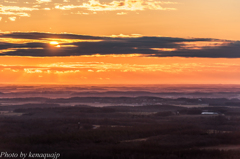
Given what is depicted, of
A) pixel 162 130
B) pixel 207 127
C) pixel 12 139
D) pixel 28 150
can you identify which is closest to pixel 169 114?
pixel 207 127

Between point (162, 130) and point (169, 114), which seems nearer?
point (162, 130)

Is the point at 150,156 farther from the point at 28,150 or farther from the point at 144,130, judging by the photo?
the point at 144,130

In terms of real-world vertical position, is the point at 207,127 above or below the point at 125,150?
below

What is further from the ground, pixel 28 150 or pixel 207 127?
pixel 28 150

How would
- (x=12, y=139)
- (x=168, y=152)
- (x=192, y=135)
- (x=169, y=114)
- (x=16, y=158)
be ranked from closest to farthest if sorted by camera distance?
(x=16, y=158)
(x=168, y=152)
(x=12, y=139)
(x=192, y=135)
(x=169, y=114)

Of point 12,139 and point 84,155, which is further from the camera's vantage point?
point 12,139

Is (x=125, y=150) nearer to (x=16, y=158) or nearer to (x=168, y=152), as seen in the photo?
(x=168, y=152)

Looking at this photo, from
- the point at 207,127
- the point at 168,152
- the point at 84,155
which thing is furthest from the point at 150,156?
the point at 207,127

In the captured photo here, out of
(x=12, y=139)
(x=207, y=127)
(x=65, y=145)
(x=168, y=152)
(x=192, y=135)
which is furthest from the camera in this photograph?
(x=207, y=127)

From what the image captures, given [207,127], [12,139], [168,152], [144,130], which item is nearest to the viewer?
[168,152]

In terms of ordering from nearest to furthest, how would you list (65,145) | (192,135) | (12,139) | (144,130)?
(65,145), (12,139), (192,135), (144,130)
